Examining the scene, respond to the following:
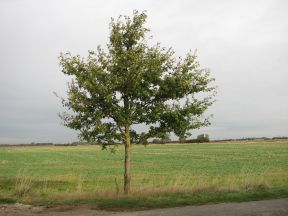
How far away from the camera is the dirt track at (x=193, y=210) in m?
12.4

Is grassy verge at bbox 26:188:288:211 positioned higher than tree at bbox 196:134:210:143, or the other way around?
tree at bbox 196:134:210:143

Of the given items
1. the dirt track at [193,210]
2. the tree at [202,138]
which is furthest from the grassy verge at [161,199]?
the tree at [202,138]

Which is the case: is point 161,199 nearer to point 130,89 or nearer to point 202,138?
point 130,89

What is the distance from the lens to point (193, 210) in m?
12.9

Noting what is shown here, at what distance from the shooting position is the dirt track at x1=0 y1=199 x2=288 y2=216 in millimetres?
12391

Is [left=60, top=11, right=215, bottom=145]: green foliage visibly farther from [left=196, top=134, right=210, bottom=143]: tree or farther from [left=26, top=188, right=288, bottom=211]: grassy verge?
[left=196, top=134, right=210, bottom=143]: tree

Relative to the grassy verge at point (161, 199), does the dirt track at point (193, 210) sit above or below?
below

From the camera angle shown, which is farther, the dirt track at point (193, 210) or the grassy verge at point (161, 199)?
the grassy verge at point (161, 199)

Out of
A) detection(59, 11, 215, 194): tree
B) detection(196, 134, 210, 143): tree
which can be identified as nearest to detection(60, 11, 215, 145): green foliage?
detection(59, 11, 215, 194): tree

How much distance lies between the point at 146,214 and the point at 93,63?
23.6 feet

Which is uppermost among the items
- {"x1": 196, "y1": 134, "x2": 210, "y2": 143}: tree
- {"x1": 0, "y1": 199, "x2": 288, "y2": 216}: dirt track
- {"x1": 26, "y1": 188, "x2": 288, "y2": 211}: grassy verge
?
{"x1": 196, "y1": 134, "x2": 210, "y2": 143}: tree

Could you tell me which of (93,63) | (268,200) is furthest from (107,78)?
(268,200)

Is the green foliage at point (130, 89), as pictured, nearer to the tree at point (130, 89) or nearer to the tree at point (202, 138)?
the tree at point (130, 89)

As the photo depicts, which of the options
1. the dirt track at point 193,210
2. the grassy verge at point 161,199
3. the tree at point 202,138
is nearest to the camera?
the dirt track at point 193,210
